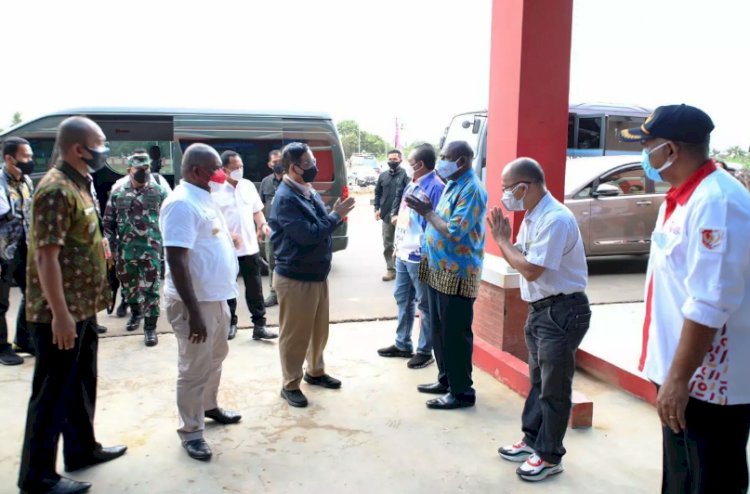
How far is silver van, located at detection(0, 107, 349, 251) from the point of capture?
8984 millimetres

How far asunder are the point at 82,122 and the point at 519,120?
2.73 m

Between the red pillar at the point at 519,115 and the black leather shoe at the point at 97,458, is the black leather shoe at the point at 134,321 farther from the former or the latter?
the red pillar at the point at 519,115

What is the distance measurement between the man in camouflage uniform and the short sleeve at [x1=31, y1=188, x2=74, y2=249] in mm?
2756

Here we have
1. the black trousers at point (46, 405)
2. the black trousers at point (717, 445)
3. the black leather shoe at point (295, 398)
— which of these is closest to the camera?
the black trousers at point (717, 445)

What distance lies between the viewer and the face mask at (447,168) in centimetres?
378

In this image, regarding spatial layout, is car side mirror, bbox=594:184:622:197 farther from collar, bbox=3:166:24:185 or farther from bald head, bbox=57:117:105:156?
bald head, bbox=57:117:105:156

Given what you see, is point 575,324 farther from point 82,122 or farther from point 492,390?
point 82,122

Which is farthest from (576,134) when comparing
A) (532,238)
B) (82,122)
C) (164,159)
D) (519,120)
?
(82,122)

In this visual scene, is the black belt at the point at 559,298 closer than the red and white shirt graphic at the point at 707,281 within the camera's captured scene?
No

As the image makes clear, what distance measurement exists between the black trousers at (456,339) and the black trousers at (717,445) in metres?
1.90

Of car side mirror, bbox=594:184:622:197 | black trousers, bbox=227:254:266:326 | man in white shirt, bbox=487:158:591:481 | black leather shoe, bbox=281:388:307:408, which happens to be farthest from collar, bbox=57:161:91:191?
car side mirror, bbox=594:184:622:197

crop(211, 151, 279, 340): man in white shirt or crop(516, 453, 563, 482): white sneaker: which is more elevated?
crop(211, 151, 279, 340): man in white shirt

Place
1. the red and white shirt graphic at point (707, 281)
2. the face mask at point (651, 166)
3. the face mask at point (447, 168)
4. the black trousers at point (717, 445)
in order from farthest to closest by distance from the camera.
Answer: the face mask at point (447, 168) < the face mask at point (651, 166) < the black trousers at point (717, 445) < the red and white shirt graphic at point (707, 281)

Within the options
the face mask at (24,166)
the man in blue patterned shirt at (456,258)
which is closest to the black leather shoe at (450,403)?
the man in blue patterned shirt at (456,258)
